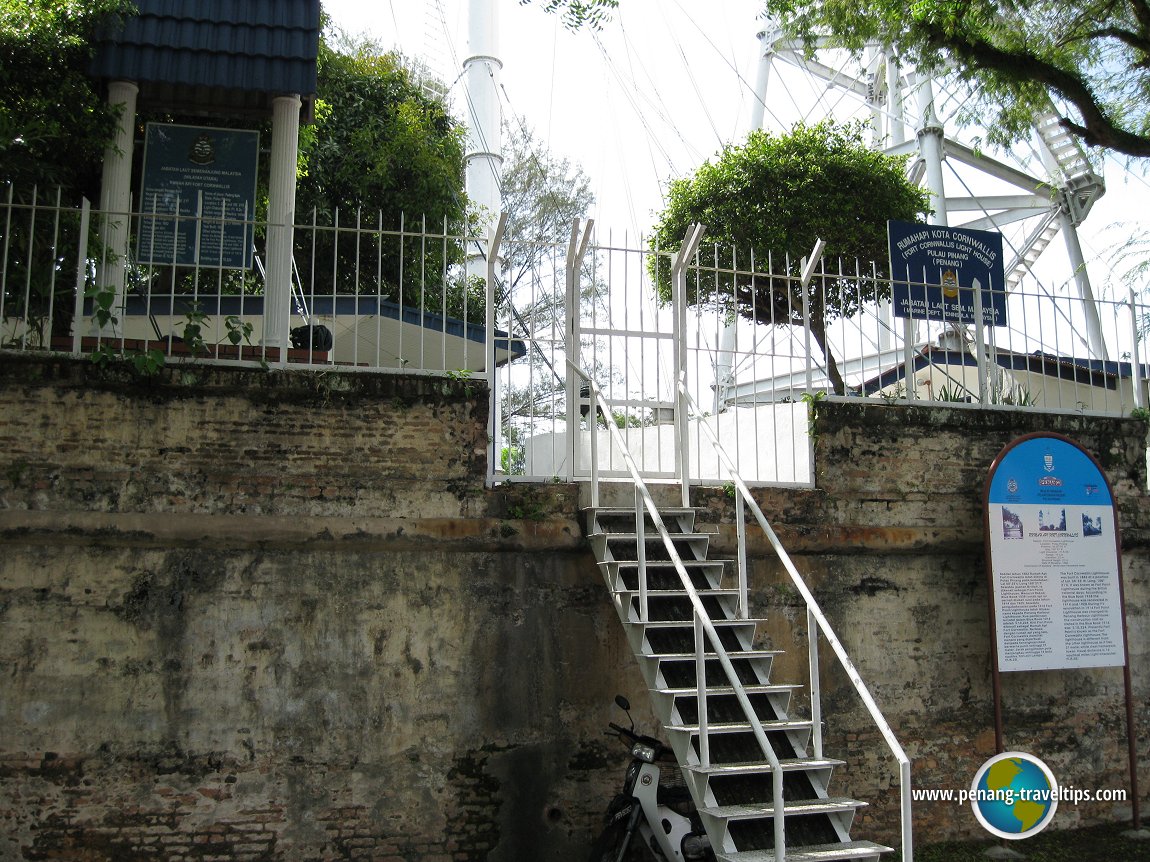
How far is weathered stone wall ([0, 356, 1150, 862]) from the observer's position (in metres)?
5.87

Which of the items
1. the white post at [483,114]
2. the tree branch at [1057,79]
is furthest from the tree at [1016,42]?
the white post at [483,114]

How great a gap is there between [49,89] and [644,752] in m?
6.15

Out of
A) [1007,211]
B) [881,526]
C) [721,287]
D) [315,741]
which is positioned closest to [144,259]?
[315,741]

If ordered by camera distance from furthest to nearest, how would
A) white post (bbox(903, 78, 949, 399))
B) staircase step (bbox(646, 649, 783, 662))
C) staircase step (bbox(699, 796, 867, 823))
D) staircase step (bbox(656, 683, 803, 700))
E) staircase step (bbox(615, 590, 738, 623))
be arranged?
1. white post (bbox(903, 78, 949, 399))
2. staircase step (bbox(615, 590, 738, 623))
3. staircase step (bbox(646, 649, 783, 662))
4. staircase step (bbox(656, 683, 803, 700))
5. staircase step (bbox(699, 796, 867, 823))

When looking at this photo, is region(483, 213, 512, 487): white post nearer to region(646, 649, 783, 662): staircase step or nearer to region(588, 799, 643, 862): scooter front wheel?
region(646, 649, 783, 662): staircase step

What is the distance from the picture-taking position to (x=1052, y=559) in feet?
25.3

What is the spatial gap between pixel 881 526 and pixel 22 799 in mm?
5983

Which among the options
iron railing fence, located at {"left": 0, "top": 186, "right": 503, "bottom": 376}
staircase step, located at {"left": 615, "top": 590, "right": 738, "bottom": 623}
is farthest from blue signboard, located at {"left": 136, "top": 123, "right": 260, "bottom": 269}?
staircase step, located at {"left": 615, "top": 590, "right": 738, "bottom": 623}

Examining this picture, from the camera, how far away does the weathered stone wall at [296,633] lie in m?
5.87

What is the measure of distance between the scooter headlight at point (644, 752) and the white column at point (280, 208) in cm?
396

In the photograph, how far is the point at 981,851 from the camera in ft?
23.4

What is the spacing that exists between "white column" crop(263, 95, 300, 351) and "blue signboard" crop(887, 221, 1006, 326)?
4.85m

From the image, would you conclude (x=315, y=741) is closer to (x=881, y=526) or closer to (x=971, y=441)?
(x=881, y=526)

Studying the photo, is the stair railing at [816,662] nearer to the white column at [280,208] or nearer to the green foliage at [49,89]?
the white column at [280,208]
